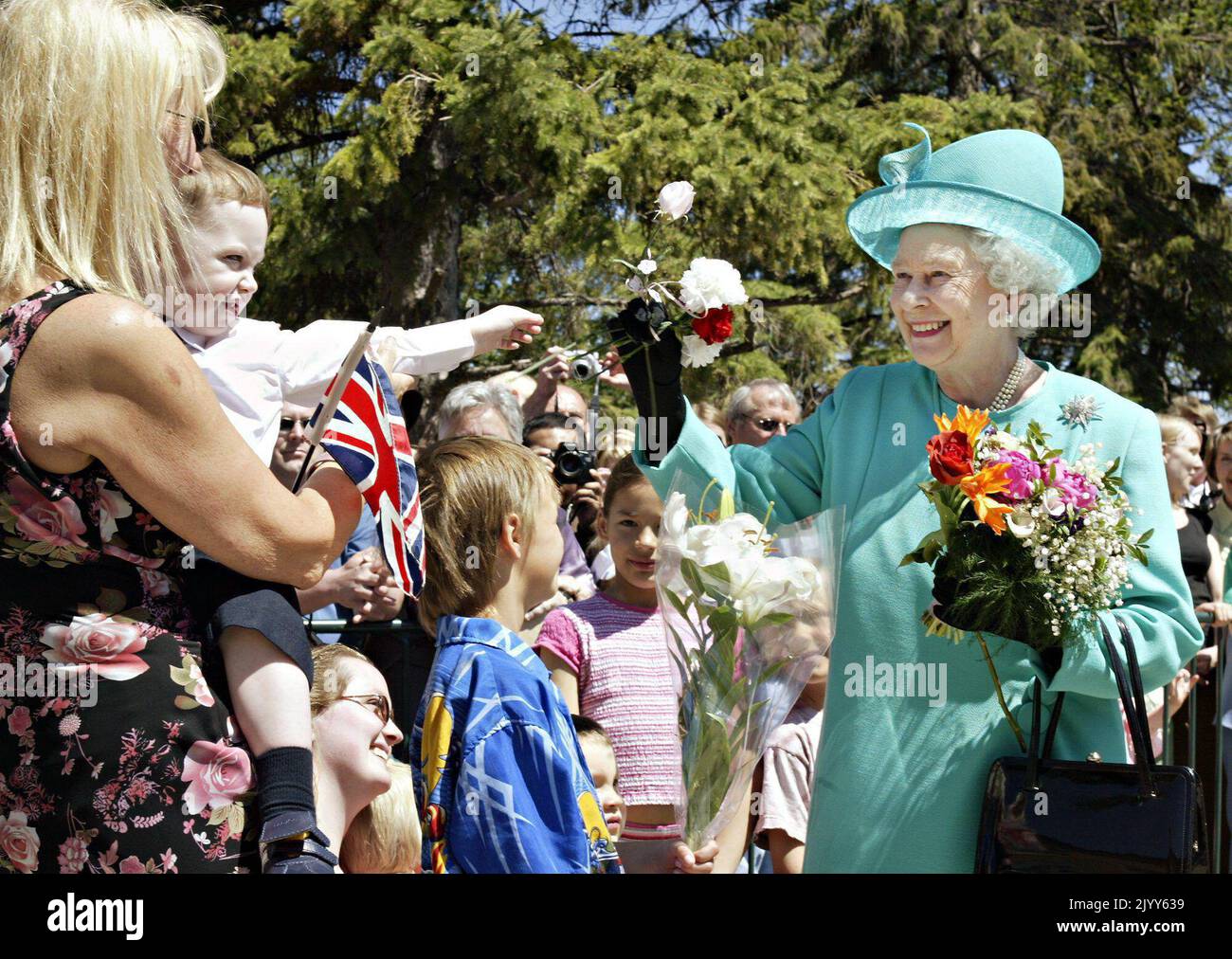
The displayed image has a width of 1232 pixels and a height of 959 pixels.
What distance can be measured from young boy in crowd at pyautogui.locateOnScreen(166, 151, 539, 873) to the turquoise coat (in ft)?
2.36

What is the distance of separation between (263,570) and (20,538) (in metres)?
0.31

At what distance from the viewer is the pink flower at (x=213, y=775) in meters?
1.79

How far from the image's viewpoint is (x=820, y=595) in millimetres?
2281

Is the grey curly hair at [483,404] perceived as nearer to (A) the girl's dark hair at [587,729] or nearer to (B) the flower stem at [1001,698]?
(A) the girl's dark hair at [587,729]

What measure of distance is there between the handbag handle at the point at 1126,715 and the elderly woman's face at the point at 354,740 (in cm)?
144

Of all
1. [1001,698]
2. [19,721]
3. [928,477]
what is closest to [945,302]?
[928,477]

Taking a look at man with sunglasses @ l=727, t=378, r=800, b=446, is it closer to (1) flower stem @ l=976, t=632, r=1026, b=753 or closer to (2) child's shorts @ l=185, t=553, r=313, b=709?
(1) flower stem @ l=976, t=632, r=1026, b=753

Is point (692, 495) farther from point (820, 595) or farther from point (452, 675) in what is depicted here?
point (452, 675)

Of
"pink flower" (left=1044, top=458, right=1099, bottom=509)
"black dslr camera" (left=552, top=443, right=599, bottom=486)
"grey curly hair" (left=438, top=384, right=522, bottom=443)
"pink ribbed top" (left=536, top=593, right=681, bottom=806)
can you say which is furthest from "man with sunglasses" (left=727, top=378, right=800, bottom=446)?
"pink flower" (left=1044, top=458, right=1099, bottom=509)

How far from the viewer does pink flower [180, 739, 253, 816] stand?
1789 millimetres

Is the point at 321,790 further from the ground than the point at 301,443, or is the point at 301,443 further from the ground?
the point at 301,443

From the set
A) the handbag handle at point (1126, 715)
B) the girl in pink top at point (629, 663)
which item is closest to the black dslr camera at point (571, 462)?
the girl in pink top at point (629, 663)
